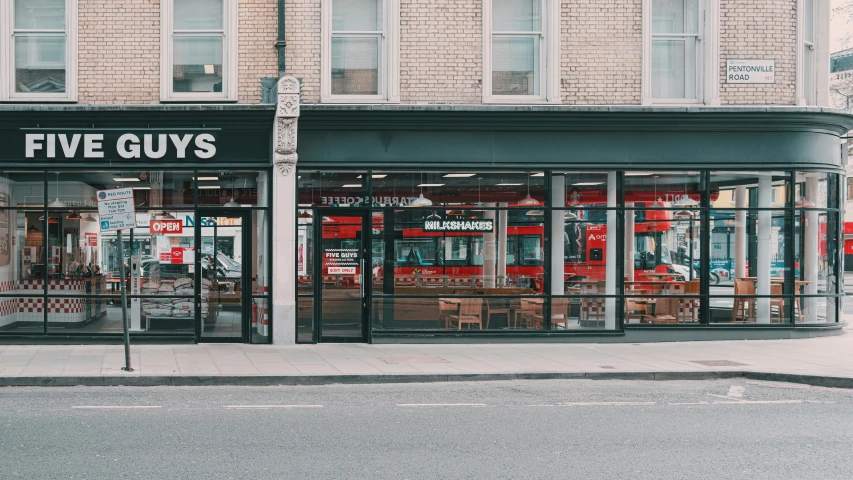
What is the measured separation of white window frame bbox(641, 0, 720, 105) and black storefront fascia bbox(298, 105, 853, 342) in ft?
1.91

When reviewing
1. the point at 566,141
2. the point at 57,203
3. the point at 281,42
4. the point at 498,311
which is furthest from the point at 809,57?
the point at 57,203

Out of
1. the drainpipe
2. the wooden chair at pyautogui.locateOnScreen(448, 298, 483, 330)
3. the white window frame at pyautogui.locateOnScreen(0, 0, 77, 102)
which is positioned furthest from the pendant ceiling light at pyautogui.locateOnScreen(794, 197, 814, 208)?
A: the white window frame at pyautogui.locateOnScreen(0, 0, 77, 102)

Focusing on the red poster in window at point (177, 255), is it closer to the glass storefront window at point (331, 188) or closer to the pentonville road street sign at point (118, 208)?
the glass storefront window at point (331, 188)

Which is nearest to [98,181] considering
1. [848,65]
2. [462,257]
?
[462,257]

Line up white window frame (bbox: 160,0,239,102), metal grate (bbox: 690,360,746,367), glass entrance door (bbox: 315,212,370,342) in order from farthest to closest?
glass entrance door (bbox: 315,212,370,342)
white window frame (bbox: 160,0,239,102)
metal grate (bbox: 690,360,746,367)

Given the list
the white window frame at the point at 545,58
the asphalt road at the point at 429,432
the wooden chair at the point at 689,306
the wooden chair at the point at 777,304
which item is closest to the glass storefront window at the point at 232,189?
the white window frame at the point at 545,58

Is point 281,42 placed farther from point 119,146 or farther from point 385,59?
point 119,146

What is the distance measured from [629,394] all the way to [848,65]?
156ft

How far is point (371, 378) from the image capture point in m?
12.0

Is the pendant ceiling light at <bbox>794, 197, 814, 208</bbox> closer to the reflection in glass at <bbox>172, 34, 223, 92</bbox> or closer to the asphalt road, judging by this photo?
the asphalt road

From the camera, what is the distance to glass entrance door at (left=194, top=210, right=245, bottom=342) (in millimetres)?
15445

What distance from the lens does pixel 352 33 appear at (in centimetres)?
1566

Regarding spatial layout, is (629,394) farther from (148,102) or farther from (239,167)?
(148,102)

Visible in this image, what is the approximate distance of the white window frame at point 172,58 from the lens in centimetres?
1520
